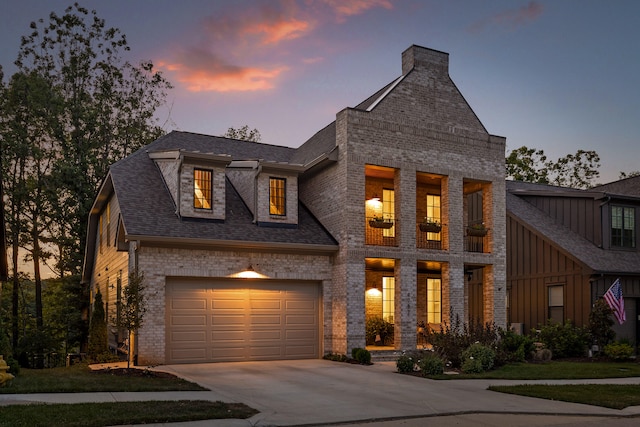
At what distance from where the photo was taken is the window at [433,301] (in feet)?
83.9

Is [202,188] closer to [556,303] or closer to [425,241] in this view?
[425,241]

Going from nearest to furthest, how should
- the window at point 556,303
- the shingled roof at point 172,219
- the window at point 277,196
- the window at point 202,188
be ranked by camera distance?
the shingled roof at point 172,219
the window at point 202,188
the window at point 277,196
the window at point 556,303

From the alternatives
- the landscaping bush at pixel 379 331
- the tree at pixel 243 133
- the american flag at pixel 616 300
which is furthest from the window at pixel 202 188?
the tree at pixel 243 133

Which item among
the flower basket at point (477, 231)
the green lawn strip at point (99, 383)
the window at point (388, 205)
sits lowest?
the green lawn strip at point (99, 383)

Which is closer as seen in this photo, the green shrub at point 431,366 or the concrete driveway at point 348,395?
the concrete driveway at point 348,395

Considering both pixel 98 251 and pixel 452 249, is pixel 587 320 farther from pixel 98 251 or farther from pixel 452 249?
pixel 98 251

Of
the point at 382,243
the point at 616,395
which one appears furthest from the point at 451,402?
the point at 382,243

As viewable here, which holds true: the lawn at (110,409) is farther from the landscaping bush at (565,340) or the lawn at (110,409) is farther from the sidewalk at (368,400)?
the landscaping bush at (565,340)

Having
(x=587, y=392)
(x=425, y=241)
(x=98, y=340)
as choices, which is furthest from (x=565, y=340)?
(x=98, y=340)

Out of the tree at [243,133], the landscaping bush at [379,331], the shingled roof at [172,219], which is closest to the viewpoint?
the shingled roof at [172,219]

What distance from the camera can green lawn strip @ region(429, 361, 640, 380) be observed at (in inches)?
661

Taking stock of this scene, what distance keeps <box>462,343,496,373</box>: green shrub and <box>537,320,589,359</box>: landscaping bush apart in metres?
5.40

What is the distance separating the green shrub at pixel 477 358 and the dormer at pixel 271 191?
24.3ft

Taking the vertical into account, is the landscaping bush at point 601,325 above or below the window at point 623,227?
below
